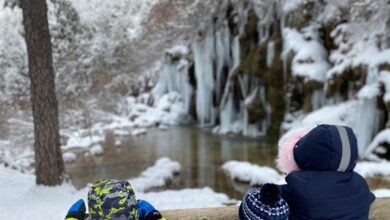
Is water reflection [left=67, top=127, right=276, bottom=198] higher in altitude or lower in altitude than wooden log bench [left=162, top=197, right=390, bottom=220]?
lower

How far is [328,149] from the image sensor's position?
178 cm

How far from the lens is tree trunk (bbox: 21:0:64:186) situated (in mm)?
6523

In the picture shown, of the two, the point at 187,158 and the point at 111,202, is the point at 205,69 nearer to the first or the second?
the point at 187,158

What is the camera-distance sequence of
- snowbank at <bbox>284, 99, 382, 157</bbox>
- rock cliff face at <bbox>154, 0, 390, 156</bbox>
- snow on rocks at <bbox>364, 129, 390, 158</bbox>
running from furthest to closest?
rock cliff face at <bbox>154, 0, 390, 156</bbox>
snowbank at <bbox>284, 99, 382, 157</bbox>
snow on rocks at <bbox>364, 129, 390, 158</bbox>

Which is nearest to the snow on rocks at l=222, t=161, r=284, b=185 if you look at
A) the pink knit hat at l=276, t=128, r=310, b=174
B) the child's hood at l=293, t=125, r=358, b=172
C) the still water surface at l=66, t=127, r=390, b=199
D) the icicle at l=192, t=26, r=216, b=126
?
the still water surface at l=66, t=127, r=390, b=199

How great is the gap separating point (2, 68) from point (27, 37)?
277 inches

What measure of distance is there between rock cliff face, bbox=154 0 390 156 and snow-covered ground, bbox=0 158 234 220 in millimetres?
5280

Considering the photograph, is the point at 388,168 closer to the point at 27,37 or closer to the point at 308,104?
the point at 308,104

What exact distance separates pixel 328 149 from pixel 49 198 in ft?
18.5

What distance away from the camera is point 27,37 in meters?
6.54

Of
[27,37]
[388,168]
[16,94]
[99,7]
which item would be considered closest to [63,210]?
[27,37]

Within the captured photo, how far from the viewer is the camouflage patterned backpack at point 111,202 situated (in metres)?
1.96

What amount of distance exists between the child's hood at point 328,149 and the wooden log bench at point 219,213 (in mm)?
1004

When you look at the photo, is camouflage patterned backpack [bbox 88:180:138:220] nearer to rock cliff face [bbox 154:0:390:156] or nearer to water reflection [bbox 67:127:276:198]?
water reflection [bbox 67:127:276:198]
